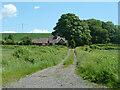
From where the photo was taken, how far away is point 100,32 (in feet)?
265

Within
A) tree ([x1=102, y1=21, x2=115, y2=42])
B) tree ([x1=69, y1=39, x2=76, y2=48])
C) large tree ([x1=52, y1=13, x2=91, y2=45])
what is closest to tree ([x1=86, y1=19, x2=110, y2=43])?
tree ([x1=102, y1=21, x2=115, y2=42])

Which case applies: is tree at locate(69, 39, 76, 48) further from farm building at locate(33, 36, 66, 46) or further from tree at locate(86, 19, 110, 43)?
tree at locate(86, 19, 110, 43)

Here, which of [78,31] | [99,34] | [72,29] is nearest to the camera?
[72,29]

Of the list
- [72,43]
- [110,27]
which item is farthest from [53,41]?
[110,27]

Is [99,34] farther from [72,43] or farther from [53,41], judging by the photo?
[53,41]

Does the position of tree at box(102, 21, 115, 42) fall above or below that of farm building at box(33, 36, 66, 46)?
above

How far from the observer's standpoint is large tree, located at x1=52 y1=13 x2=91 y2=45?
6894 centimetres

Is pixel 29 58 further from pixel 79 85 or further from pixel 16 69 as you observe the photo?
pixel 79 85

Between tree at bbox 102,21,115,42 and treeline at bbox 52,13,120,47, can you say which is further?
tree at bbox 102,21,115,42

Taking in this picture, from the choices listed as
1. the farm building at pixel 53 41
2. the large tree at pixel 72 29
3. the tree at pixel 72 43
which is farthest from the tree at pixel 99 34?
the tree at pixel 72 43

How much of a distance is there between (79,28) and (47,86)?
207 feet

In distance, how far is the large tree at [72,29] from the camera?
68938 millimetres

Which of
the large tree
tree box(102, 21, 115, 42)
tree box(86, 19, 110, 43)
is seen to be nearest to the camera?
the large tree

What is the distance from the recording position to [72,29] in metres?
68.6
